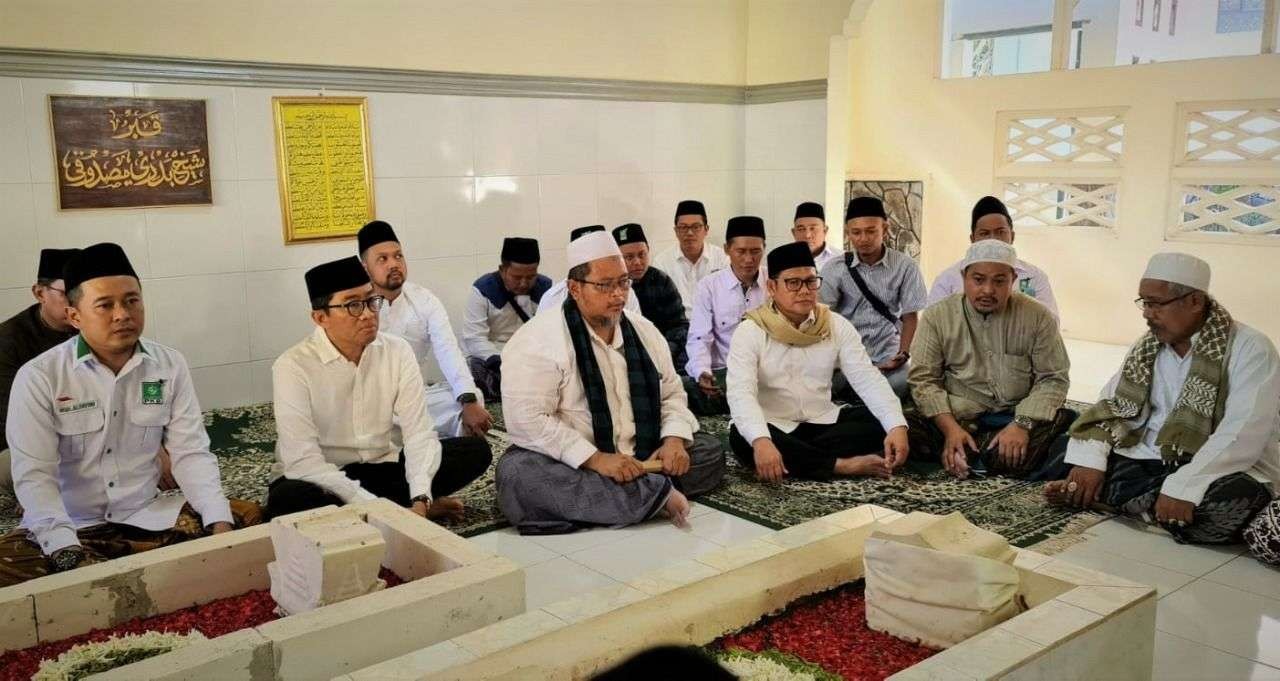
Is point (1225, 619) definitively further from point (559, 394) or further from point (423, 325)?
point (423, 325)

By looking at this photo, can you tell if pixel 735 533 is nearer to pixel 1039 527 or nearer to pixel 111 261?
pixel 1039 527

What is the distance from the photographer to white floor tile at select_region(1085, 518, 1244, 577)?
3.24m

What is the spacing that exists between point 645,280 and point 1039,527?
2807 mm

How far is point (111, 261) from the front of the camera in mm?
2961

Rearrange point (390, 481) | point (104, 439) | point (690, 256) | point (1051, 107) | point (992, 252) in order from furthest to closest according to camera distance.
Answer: point (1051, 107)
point (690, 256)
point (992, 252)
point (390, 481)
point (104, 439)

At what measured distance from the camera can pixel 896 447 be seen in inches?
160

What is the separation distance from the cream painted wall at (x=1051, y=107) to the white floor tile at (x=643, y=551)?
14.2 ft

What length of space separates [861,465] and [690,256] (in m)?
2.46

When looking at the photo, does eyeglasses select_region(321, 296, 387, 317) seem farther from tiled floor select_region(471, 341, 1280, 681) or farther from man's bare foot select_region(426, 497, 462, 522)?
tiled floor select_region(471, 341, 1280, 681)

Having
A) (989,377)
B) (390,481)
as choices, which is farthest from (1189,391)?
(390,481)

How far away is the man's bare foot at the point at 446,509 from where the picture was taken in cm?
366

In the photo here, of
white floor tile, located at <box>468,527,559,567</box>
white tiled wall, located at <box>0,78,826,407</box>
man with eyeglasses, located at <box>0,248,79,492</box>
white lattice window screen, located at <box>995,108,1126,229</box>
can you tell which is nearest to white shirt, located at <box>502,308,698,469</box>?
white floor tile, located at <box>468,527,559,567</box>

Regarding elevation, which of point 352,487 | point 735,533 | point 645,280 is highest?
point 645,280

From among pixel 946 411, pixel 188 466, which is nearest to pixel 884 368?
pixel 946 411
